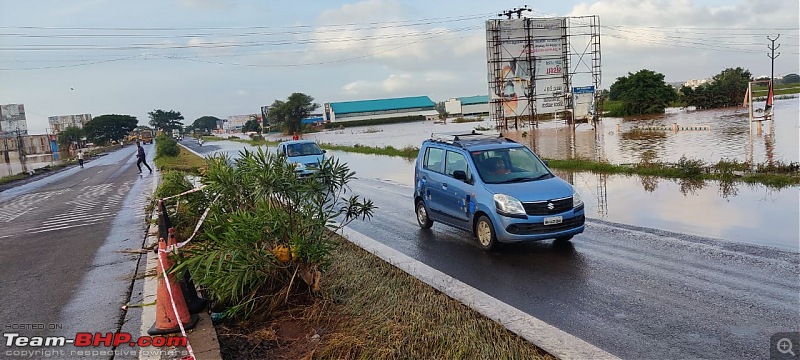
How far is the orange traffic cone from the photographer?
5258 millimetres

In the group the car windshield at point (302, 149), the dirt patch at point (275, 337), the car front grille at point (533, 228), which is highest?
the car windshield at point (302, 149)

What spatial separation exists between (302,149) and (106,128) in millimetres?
133721

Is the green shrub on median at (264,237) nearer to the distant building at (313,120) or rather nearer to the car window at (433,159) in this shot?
the car window at (433,159)

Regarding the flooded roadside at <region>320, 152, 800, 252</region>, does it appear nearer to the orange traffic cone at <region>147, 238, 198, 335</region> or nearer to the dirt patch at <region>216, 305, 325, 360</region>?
the dirt patch at <region>216, 305, 325, 360</region>

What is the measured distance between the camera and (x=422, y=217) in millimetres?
10945

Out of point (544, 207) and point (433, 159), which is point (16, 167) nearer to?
point (433, 159)

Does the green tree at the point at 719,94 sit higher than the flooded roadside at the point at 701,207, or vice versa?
the green tree at the point at 719,94

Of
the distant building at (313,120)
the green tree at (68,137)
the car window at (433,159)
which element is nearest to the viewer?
the car window at (433,159)

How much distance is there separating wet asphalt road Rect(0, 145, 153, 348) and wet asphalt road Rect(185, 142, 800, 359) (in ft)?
14.0

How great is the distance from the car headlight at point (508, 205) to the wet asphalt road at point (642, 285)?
0.68 metres

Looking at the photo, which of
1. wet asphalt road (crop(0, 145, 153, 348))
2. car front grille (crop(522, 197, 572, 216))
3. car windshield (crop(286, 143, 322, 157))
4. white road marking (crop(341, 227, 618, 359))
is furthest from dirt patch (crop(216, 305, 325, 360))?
car windshield (crop(286, 143, 322, 157))

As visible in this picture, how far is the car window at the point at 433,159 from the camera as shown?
10.4 m

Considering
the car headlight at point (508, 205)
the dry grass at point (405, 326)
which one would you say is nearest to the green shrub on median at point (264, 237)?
the dry grass at point (405, 326)

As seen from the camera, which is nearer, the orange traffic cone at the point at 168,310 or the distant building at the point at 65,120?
the orange traffic cone at the point at 168,310
